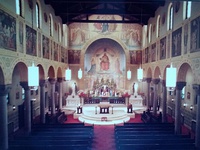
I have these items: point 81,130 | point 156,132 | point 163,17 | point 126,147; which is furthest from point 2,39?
point 163,17

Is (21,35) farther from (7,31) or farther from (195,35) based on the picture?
(195,35)

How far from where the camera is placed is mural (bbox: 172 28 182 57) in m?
12.5

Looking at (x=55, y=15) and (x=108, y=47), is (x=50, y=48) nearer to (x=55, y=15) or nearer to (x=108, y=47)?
(x=55, y=15)

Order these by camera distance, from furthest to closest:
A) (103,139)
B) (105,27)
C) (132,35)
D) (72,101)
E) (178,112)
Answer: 1. (132,35)
2. (105,27)
3. (72,101)
4. (178,112)
5. (103,139)

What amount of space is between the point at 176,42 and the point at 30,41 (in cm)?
1097

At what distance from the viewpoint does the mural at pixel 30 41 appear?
39.1 feet

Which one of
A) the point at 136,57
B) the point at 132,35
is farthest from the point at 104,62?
the point at 132,35

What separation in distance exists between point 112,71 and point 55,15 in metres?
13.7

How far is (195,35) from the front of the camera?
33.3 feet

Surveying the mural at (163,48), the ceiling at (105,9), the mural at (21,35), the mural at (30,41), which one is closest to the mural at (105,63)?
the ceiling at (105,9)

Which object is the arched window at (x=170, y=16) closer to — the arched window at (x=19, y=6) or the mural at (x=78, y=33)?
the arched window at (x=19, y=6)

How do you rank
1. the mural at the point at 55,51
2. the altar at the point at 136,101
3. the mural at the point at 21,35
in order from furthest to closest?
the altar at the point at 136,101
the mural at the point at 55,51
the mural at the point at 21,35

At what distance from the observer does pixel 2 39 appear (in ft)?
28.6

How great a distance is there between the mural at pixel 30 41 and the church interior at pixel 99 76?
7 cm
